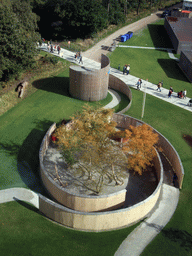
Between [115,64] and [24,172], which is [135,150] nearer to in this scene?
[24,172]

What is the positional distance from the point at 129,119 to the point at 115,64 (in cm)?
2223

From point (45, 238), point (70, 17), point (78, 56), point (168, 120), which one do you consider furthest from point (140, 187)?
point (70, 17)

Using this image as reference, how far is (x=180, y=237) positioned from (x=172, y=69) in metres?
40.2

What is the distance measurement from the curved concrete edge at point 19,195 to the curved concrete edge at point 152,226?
9.01 metres

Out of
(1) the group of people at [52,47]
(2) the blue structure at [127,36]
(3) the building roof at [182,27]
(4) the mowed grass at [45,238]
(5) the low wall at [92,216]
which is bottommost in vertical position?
(4) the mowed grass at [45,238]

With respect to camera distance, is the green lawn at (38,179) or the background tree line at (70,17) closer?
the green lawn at (38,179)

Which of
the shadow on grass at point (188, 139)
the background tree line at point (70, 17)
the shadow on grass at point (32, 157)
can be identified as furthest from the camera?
the background tree line at point (70, 17)

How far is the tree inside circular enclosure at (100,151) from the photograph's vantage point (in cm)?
3077

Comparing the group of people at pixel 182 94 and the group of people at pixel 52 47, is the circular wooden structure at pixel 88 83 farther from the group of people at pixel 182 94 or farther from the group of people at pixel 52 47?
the group of people at pixel 52 47

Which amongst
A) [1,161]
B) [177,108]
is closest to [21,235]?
[1,161]

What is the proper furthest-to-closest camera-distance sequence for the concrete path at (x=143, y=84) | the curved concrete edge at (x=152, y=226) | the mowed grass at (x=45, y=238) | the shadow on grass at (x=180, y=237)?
1. the concrete path at (x=143, y=84)
2. the shadow on grass at (x=180, y=237)
3. the curved concrete edge at (x=152, y=226)
4. the mowed grass at (x=45, y=238)

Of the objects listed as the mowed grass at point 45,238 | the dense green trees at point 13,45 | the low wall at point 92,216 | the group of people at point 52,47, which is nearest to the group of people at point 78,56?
the group of people at point 52,47

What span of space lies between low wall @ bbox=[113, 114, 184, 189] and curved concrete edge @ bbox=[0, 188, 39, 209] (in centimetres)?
1483

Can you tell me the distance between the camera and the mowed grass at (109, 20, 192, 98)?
55312 millimetres
